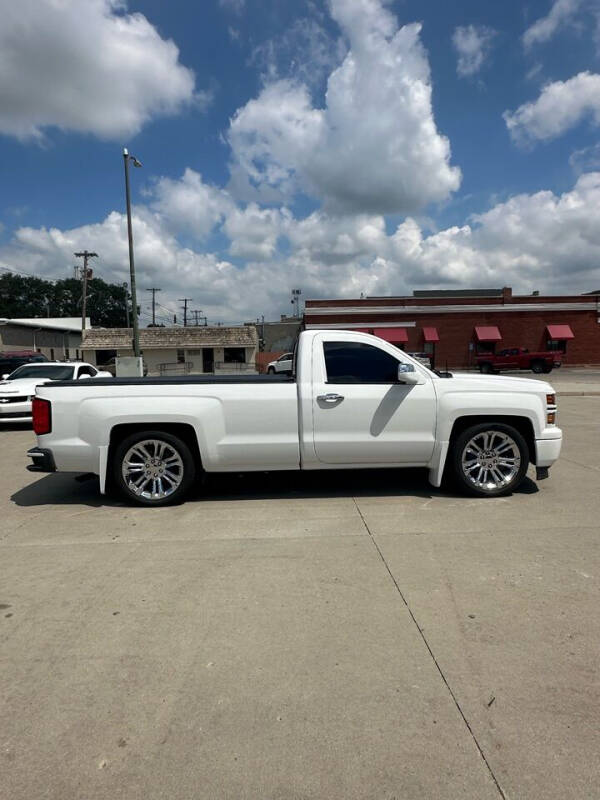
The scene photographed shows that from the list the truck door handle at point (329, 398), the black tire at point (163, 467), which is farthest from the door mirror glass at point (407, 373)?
the black tire at point (163, 467)

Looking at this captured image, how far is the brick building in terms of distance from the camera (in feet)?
132

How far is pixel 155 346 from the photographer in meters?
44.3

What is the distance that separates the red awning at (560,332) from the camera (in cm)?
4012

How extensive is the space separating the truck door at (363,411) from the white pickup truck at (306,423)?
11 mm

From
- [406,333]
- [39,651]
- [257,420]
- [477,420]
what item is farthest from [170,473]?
[406,333]

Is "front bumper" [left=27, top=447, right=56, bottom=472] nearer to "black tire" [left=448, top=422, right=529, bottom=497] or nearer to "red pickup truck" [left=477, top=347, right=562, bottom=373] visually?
"black tire" [left=448, top=422, right=529, bottom=497]

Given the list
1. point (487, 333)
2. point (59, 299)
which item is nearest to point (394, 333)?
point (487, 333)

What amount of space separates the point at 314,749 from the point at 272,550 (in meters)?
1.99

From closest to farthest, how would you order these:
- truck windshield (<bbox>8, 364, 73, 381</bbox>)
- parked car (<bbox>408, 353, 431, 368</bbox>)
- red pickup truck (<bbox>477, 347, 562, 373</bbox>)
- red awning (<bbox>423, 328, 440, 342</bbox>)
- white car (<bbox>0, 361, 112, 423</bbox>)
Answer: parked car (<bbox>408, 353, 431, 368</bbox>) → white car (<bbox>0, 361, 112, 423</bbox>) → truck windshield (<bbox>8, 364, 73, 381</bbox>) → red pickup truck (<bbox>477, 347, 562, 373</bbox>) → red awning (<bbox>423, 328, 440, 342</bbox>)

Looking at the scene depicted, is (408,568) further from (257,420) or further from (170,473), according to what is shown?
(170,473)

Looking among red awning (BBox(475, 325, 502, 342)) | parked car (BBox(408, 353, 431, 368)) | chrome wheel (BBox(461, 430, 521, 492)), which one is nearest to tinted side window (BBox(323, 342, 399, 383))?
chrome wheel (BBox(461, 430, 521, 492))

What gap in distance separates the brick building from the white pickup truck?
116 feet

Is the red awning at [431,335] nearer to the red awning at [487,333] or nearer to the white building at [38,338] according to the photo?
the red awning at [487,333]

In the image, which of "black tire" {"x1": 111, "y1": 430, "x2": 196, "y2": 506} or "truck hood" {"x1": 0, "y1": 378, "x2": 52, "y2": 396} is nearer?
"black tire" {"x1": 111, "y1": 430, "x2": 196, "y2": 506}
